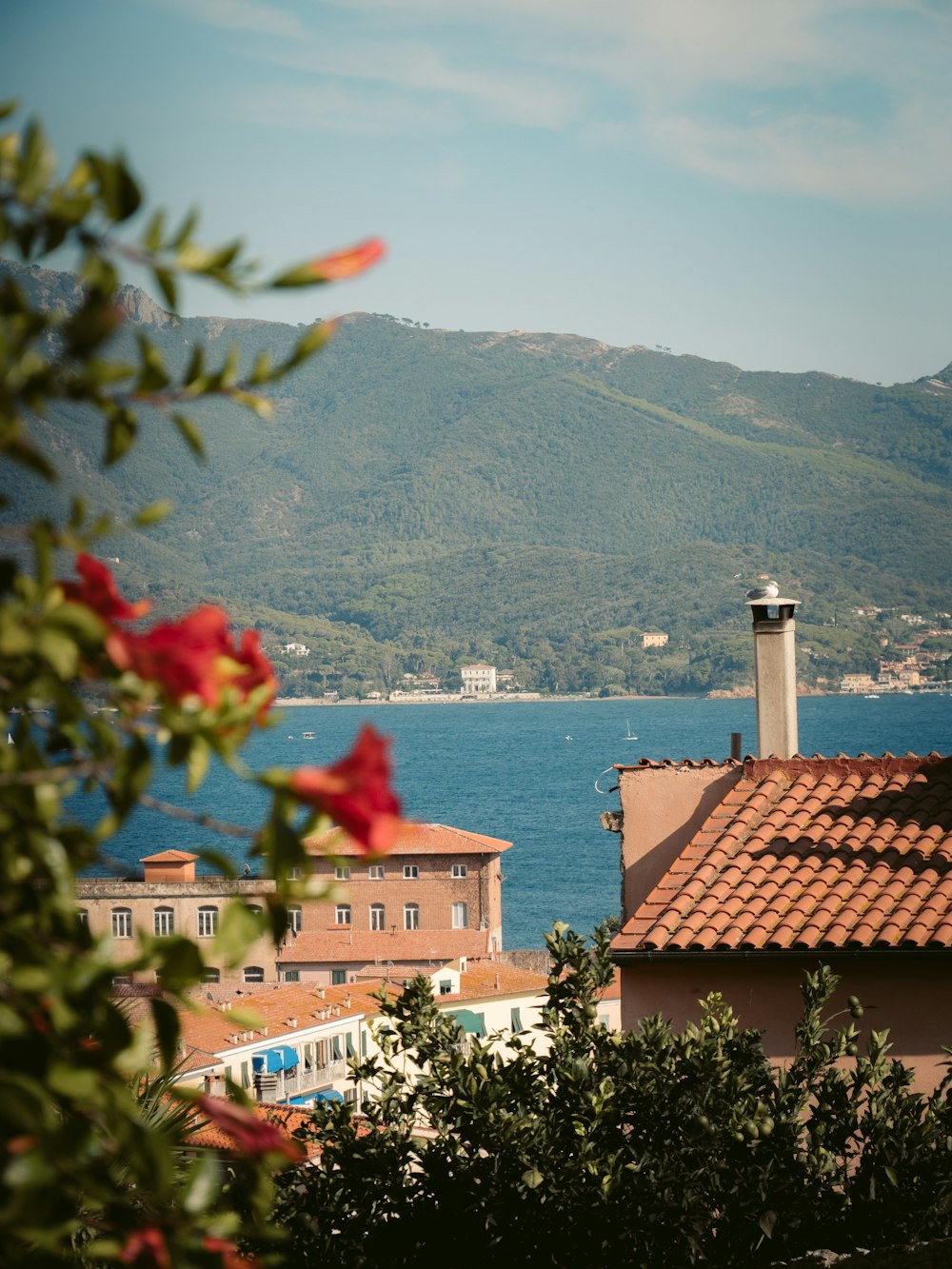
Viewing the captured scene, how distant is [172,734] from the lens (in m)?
1.87

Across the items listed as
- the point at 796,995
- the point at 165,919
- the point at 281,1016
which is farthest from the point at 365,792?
the point at 165,919

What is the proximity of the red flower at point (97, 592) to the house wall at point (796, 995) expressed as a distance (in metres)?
7.93

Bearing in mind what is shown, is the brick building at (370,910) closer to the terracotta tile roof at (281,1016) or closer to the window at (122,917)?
the window at (122,917)

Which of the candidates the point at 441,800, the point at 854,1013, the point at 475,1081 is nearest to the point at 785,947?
the point at 854,1013

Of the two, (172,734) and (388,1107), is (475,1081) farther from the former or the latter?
(172,734)

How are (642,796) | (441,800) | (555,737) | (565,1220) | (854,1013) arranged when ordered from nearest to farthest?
(565,1220) < (854,1013) < (642,796) < (441,800) < (555,737)

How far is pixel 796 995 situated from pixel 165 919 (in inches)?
2943

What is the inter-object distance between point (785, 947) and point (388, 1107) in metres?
3.00

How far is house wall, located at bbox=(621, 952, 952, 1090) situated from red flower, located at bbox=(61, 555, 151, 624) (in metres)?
7.93

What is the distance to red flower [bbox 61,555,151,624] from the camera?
6.31 ft

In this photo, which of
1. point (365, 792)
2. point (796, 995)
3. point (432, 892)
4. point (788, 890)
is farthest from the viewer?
point (432, 892)

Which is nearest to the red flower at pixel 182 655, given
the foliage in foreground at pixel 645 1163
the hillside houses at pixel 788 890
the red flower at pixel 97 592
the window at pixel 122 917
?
the red flower at pixel 97 592

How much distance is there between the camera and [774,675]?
13391mm

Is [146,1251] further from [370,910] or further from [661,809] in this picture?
[370,910]
